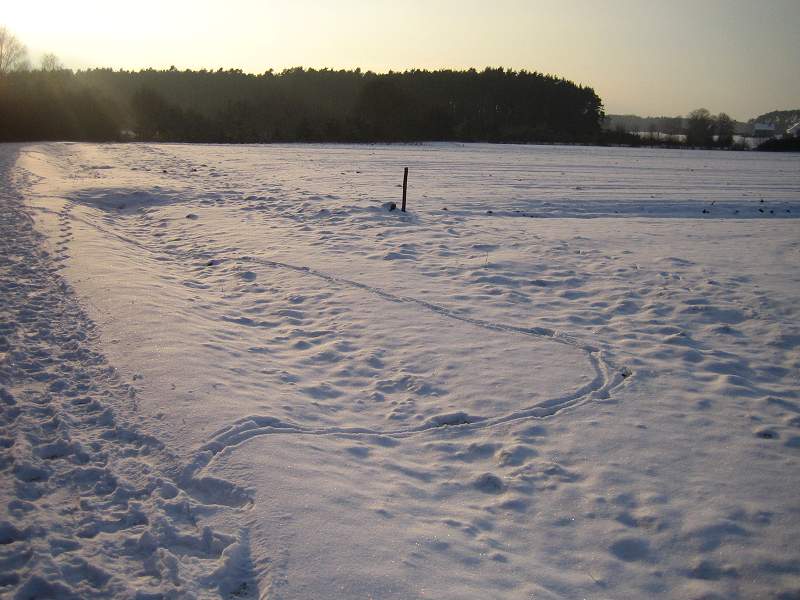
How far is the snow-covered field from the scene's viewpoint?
3.24m

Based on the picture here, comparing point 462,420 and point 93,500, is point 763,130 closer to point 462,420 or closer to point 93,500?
point 462,420

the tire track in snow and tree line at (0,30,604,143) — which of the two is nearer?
the tire track in snow

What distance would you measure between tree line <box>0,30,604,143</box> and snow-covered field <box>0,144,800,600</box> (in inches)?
2159

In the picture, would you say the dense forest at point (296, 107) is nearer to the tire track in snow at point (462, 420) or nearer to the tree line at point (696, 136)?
the tree line at point (696, 136)

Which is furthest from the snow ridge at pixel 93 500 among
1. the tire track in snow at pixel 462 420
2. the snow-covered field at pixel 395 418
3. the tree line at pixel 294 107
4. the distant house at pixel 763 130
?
the distant house at pixel 763 130

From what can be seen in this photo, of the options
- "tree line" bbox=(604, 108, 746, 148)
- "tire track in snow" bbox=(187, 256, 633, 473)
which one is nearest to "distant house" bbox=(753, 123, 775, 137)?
"tree line" bbox=(604, 108, 746, 148)

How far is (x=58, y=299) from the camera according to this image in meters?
7.16

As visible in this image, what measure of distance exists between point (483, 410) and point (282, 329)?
10.5ft

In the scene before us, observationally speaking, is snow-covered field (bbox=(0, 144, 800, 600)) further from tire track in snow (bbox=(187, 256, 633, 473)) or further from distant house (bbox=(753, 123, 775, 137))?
distant house (bbox=(753, 123, 775, 137))

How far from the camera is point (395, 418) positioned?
199 inches

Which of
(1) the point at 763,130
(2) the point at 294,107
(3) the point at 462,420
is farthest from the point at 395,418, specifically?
(1) the point at 763,130

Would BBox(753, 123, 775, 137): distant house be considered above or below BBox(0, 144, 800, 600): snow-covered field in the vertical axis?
above

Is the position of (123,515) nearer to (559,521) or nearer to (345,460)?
(345,460)

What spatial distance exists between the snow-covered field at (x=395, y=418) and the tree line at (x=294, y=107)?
54.8m
